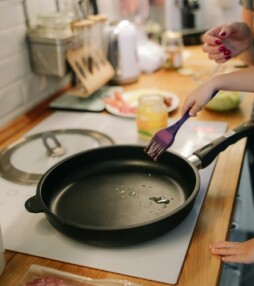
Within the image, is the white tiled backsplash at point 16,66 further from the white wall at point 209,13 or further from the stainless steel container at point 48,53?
the white wall at point 209,13

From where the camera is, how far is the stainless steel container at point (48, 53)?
4.00 ft

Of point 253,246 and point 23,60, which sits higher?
point 23,60

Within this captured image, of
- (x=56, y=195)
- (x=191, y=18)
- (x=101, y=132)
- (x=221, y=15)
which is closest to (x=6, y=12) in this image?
(x=101, y=132)

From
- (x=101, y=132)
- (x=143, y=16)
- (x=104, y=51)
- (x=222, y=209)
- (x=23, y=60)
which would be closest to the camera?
(x=222, y=209)

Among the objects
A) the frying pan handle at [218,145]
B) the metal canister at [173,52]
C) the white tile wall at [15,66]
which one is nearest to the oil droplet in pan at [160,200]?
the frying pan handle at [218,145]

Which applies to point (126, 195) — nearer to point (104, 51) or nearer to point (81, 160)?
point (81, 160)

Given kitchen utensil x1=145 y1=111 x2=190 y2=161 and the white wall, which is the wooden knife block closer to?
kitchen utensil x1=145 y1=111 x2=190 y2=161

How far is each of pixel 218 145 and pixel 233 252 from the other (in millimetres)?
276

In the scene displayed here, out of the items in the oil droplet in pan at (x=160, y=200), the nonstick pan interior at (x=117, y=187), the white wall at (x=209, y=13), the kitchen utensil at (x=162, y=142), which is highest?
the white wall at (x=209, y=13)

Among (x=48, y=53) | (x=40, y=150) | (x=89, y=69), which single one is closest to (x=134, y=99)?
(x=89, y=69)

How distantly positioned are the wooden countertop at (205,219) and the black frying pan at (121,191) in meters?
0.05

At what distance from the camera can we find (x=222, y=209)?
2.50 feet

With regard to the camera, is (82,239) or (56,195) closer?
(82,239)

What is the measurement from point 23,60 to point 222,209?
0.77 meters
